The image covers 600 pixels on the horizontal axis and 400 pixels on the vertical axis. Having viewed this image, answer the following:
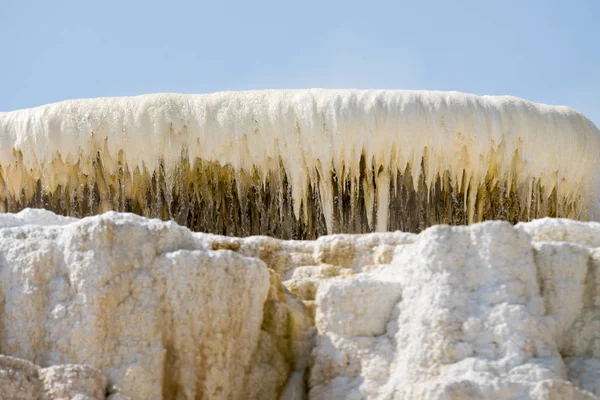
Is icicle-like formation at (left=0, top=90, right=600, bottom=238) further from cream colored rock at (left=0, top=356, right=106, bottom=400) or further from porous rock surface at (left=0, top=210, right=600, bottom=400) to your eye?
cream colored rock at (left=0, top=356, right=106, bottom=400)

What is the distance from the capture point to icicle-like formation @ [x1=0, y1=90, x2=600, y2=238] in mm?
13180

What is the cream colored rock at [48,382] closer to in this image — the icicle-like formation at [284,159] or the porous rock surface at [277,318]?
the porous rock surface at [277,318]

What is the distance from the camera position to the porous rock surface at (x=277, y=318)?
5195 mm

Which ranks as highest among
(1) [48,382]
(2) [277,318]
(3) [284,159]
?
(3) [284,159]

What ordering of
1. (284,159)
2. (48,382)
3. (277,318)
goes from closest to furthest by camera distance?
(48,382)
(277,318)
(284,159)

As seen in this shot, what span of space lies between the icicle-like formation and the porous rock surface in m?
7.33

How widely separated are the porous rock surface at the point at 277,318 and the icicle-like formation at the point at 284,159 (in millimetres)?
7329

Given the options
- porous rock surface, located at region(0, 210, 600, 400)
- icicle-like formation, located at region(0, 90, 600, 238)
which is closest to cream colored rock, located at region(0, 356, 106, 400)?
porous rock surface, located at region(0, 210, 600, 400)

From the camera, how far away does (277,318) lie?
574 centimetres

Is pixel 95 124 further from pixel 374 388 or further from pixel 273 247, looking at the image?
pixel 374 388

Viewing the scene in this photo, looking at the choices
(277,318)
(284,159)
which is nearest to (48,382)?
(277,318)

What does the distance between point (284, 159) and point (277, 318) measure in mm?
7842

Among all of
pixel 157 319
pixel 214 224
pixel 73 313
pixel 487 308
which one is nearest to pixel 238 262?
pixel 157 319

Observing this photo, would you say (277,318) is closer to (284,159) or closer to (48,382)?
(48,382)
